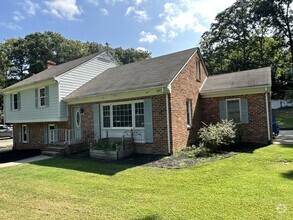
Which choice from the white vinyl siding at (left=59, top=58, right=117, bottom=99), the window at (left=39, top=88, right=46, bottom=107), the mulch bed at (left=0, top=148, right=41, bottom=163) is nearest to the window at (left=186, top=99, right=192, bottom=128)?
the white vinyl siding at (left=59, top=58, right=117, bottom=99)

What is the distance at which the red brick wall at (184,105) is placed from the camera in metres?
11.9

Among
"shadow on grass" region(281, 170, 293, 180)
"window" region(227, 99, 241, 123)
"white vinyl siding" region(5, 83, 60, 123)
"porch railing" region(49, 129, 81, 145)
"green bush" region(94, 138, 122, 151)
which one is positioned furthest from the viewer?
"white vinyl siding" region(5, 83, 60, 123)

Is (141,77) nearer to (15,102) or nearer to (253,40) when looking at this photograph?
(15,102)

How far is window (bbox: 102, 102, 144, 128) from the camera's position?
1276 centimetres

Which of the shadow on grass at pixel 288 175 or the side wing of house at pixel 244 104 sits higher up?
the side wing of house at pixel 244 104

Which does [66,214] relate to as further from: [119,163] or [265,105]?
[265,105]

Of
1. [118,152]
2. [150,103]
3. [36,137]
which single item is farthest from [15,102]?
[150,103]

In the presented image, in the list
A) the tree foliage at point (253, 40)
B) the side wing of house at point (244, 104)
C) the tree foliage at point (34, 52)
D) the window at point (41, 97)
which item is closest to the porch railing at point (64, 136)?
the window at point (41, 97)

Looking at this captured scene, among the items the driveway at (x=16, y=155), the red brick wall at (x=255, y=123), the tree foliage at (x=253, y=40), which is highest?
the tree foliage at (x=253, y=40)

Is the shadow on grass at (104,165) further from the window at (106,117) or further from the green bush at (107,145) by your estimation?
the window at (106,117)

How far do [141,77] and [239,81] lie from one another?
5926mm

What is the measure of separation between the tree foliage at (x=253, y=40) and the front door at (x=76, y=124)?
1204 inches

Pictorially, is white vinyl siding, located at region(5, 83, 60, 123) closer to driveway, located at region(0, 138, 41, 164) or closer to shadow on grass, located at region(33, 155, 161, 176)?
driveway, located at region(0, 138, 41, 164)

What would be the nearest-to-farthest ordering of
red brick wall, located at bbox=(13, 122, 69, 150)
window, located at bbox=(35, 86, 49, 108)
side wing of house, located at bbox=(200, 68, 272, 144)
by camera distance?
side wing of house, located at bbox=(200, 68, 272, 144), window, located at bbox=(35, 86, 49, 108), red brick wall, located at bbox=(13, 122, 69, 150)
